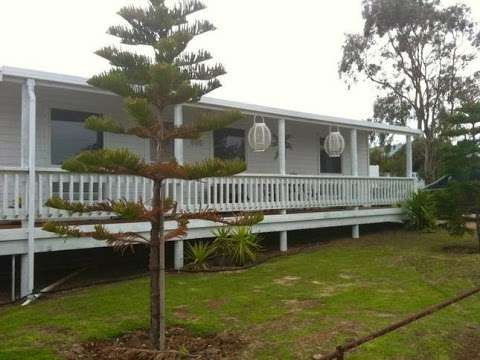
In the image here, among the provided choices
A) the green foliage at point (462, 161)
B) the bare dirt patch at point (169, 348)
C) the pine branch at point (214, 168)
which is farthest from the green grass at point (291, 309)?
the green foliage at point (462, 161)

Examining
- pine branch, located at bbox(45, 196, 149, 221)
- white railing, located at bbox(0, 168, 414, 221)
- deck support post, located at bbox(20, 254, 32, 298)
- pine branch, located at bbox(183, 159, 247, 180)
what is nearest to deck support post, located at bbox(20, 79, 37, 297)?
deck support post, located at bbox(20, 254, 32, 298)

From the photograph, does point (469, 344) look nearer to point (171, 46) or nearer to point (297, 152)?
point (171, 46)

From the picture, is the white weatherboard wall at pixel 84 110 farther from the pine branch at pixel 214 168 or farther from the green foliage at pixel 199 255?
the pine branch at pixel 214 168

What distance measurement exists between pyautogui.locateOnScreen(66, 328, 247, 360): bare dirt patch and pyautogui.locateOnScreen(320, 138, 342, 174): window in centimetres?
1140

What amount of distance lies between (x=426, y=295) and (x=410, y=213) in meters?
7.97

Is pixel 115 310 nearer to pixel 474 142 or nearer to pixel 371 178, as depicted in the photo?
pixel 474 142

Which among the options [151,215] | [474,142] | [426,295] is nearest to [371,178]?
[474,142]

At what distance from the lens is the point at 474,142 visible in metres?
11.0

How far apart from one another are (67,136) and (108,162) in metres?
6.64

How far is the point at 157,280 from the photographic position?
490 centimetres

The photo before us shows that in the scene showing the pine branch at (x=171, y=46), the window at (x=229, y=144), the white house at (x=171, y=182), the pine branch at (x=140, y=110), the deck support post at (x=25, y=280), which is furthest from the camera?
the window at (x=229, y=144)

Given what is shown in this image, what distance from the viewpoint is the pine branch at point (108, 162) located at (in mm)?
4469

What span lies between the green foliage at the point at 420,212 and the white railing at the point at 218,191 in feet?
1.32

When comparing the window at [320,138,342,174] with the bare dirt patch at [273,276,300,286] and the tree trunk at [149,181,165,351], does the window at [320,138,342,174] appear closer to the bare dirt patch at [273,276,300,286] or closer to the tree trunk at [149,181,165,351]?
the bare dirt patch at [273,276,300,286]
